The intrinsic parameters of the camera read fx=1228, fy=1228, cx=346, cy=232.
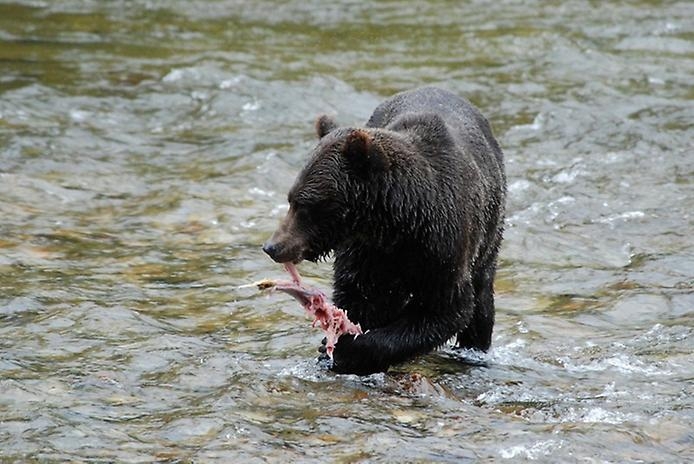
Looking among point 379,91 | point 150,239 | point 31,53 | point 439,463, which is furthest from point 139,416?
point 31,53

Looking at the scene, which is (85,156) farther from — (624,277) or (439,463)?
(439,463)

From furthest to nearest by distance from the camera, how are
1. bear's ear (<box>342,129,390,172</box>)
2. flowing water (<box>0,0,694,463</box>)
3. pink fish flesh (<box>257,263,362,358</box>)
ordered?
pink fish flesh (<box>257,263,362,358</box>) < bear's ear (<box>342,129,390,172</box>) < flowing water (<box>0,0,694,463</box>)

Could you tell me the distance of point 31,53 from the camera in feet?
54.4

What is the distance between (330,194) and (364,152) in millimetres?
299

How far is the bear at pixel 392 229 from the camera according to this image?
21.6ft

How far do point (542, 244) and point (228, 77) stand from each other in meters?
6.71

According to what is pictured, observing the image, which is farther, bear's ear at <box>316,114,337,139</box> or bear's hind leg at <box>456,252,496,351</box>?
bear's hind leg at <box>456,252,496,351</box>

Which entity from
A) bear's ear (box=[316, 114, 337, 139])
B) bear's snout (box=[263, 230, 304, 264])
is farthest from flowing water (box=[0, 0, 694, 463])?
bear's ear (box=[316, 114, 337, 139])

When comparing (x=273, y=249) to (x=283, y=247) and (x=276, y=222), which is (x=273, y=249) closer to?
(x=283, y=247)

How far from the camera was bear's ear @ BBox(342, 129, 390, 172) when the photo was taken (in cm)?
646

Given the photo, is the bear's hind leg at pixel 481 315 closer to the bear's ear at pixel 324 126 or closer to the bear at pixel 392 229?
the bear at pixel 392 229

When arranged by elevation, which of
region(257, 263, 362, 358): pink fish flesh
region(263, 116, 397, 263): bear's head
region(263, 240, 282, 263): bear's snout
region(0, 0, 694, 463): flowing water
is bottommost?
region(0, 0, 694, 463): flowing water

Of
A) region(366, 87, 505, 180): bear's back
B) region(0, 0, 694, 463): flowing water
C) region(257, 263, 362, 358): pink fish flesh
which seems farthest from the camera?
region(366, 87, 505, 180): bear's back

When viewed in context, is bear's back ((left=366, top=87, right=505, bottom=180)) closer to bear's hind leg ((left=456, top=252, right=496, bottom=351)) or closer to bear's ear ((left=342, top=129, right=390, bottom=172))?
bear's hind leg ((left=456, top=252, right=496, bottom=351))
